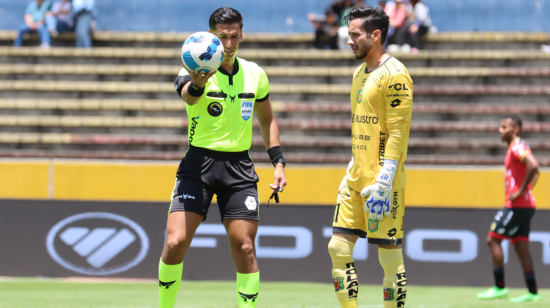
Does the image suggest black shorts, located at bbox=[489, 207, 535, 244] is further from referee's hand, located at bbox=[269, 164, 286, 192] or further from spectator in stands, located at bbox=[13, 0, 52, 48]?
spectator in stands, located at bbox=[13, 0, 52, 48]

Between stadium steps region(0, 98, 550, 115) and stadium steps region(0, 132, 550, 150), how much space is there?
21.6 inches

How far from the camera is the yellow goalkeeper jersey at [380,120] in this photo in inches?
174

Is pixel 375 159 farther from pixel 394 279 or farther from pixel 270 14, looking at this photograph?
pixel 270 14

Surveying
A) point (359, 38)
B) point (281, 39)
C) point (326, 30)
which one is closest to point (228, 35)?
point (359, 38)

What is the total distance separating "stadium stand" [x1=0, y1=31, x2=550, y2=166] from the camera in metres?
11.2

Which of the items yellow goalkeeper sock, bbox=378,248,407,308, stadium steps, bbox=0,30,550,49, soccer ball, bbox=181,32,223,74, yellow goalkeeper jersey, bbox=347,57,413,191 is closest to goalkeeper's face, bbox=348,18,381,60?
yellow goalkeeper jersey, bbox=347,57,413,191

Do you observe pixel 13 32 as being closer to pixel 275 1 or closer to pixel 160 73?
pixel 160 73

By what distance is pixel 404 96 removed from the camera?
4.42 m

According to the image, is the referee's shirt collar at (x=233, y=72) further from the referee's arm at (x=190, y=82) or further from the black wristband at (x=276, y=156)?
the black wristband at (x=276, y=156)

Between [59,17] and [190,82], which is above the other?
[59,17]

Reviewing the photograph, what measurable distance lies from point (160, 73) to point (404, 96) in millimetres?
8957

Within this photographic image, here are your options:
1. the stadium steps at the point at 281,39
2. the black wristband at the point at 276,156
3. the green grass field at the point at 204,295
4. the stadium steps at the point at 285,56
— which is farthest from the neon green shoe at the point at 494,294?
the stadium steps at the point at 281,39

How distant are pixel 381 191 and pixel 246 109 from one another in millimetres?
1115

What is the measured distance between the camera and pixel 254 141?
1119 centimetres
